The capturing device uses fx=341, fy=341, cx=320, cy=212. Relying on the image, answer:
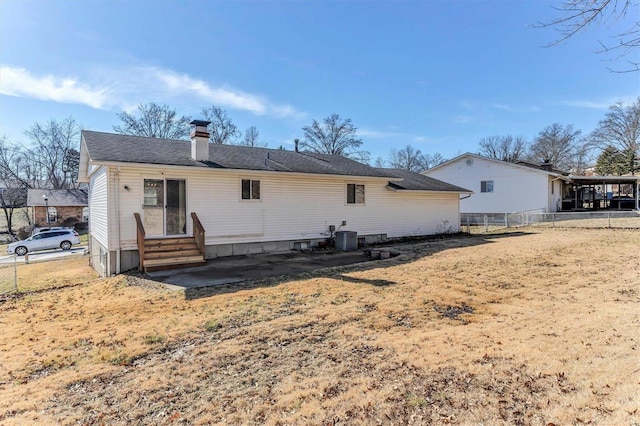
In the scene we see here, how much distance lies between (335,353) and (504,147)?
63.7 metres

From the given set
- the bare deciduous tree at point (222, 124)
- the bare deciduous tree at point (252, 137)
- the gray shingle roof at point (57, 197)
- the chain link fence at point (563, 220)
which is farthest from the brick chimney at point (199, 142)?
the bare deciduous tree at point (252, 137)

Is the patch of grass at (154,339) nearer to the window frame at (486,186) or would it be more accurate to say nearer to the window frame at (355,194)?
the window frame at (355,194)

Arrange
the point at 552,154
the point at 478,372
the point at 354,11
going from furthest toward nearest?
the point at 552,154, the point at 354,11, the point at 478,372

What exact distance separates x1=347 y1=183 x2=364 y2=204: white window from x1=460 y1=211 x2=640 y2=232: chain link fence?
8.35 metres

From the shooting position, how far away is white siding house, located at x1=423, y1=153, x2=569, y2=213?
24.7m

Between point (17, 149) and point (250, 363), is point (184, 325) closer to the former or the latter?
point (250, 363)

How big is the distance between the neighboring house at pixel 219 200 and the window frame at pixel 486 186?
13.3m

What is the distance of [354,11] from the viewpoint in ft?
37.7

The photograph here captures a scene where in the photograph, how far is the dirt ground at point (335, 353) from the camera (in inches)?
117

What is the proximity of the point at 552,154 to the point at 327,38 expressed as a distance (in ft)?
175

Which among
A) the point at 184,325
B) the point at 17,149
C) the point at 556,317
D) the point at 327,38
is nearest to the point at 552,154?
the point at 327,38

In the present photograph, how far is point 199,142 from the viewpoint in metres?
11.6

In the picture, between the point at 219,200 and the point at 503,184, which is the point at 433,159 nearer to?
the point at 503,184

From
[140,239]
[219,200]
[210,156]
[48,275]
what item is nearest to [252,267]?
[219,200]
